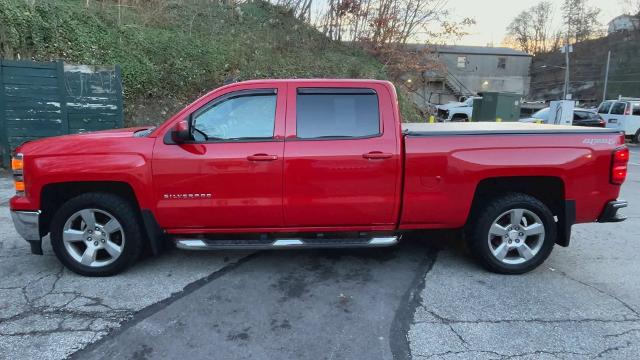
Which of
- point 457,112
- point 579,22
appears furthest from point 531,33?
point 457,112

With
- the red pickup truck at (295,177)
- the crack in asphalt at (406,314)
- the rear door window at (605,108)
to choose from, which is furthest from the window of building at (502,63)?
the crack in asphalt at (406,314)

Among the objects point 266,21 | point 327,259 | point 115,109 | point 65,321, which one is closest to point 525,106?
point 266,21

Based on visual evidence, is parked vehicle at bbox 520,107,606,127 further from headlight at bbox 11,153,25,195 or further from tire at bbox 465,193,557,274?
headlight at bbox 11,153,25,195

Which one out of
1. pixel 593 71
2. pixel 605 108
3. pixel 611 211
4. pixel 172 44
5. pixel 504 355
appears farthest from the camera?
pixel 593 71

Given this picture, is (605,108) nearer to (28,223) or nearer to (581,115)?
(581,115)

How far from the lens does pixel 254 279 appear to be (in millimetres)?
4191

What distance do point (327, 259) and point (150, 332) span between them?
6.61ft

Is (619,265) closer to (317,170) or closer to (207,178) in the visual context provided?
(317,170)

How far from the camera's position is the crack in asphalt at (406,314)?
10.0 ft

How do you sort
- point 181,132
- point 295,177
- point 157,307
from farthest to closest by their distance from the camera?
point 295,177
point 181,132
point 157,307

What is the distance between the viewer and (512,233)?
169 inches

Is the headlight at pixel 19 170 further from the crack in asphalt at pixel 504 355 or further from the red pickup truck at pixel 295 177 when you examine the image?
the crack in asphalt at pixel 504 355

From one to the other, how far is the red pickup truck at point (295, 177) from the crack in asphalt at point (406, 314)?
51 cm

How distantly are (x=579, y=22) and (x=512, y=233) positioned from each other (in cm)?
8077
